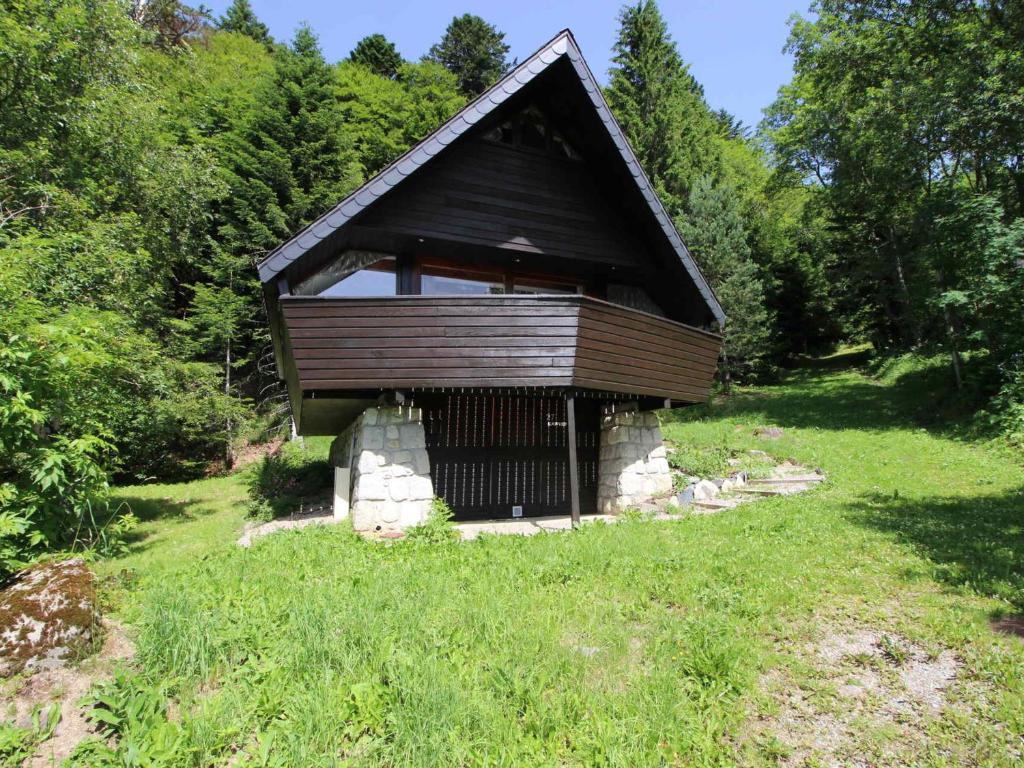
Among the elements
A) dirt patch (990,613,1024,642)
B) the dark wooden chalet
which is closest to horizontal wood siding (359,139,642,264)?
the dark wooden chalet

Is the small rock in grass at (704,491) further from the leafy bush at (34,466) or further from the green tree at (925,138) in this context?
the green tree at (925,138)

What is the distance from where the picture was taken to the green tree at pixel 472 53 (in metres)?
36.2

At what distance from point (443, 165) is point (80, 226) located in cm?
780

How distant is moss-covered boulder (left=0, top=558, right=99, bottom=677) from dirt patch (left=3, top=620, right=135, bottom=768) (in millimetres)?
103

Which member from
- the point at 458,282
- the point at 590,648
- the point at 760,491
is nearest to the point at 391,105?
the point at 458,282

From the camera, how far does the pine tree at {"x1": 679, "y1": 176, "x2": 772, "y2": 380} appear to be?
78.7 ft

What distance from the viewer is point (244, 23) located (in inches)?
1591

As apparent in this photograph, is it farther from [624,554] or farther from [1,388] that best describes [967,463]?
[1,388]

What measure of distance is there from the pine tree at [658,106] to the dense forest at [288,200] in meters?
0.11

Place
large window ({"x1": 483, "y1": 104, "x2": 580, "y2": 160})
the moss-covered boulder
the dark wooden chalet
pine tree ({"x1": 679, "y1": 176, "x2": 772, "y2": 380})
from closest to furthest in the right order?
the moss-covered boulder → the dark wooden chalet → large window ({"x1": 483, "y1": 104, "x2": 580, "y2": 160}) → pine tree ({"x1": 679, "y1": 176, "x2": 772, "y2": 380})

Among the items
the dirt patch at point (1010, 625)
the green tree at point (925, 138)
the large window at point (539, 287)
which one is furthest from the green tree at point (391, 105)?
the dirt patch at point (1010, 625)

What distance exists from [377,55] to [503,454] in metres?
34.9

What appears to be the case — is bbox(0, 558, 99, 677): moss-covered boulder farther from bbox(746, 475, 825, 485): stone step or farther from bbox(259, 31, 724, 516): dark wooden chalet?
bbox(746, 475, 825, 485): stone step

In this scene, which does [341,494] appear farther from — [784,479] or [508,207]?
[784,479]
